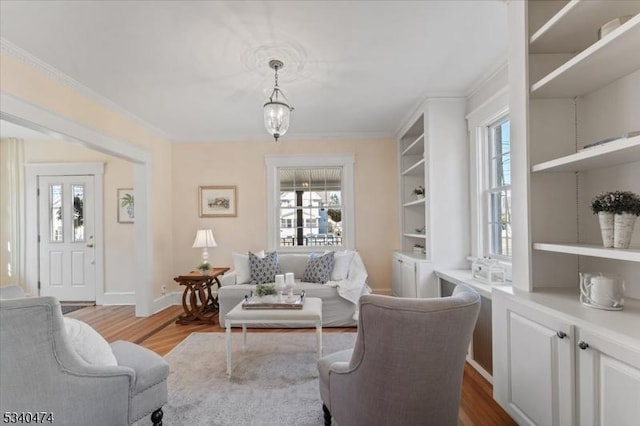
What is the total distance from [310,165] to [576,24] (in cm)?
370

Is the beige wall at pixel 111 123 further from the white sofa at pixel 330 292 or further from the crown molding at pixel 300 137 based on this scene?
the white sofa at pixel 330 292

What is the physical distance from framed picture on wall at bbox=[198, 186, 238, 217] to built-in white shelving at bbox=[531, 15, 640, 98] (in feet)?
13.8

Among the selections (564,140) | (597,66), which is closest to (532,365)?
(564,140)

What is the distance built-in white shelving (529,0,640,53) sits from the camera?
1.44m

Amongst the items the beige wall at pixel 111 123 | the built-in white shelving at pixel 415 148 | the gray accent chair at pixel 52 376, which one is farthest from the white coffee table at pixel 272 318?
the built-in white shelving at pixel 415 148

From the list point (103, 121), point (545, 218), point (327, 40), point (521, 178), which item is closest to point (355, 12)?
point (327, 40)

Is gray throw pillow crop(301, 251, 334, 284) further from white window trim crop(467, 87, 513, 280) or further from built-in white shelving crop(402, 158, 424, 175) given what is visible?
white window trim crop(467, 87, 513, 280)

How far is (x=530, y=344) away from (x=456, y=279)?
4.17 feet

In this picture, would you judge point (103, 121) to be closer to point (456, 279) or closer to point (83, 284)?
point (83, 284)

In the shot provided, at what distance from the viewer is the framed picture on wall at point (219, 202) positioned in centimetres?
496

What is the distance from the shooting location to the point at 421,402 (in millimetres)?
1370

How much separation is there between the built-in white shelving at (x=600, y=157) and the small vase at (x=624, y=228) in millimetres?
279

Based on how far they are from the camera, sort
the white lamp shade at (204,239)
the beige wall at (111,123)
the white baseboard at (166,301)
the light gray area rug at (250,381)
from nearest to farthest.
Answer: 1. the light gray area rug at (250,381)
2. the beige wall at (111,123)
3. the white baseboard at (166,301)
4. the white lamp shade at (204,239)

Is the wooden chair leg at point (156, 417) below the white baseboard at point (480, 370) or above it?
above
